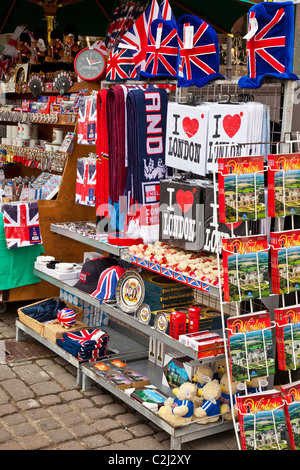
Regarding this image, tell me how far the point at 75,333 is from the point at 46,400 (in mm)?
644

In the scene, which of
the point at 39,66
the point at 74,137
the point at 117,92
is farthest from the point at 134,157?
the point at 39,66

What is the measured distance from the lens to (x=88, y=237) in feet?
15.9

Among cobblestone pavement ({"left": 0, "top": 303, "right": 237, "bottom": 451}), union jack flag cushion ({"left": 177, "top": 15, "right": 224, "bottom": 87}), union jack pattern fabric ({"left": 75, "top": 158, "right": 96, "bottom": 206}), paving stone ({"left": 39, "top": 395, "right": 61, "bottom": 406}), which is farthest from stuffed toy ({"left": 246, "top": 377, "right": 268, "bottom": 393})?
union jack pattern fabric ({"left": 75, "top": 158, "right": 96, "bottom": 206})

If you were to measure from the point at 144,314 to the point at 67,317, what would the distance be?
904mm

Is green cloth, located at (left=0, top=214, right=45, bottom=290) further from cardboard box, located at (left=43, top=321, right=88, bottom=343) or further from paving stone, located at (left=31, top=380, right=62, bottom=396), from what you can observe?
paving stone, located at (left=31, top=380, right=62, bottom=396)

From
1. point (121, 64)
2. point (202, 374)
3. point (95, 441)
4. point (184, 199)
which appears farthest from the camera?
point (121, 64)

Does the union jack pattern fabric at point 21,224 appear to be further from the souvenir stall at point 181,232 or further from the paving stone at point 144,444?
the paving stone at point 144,444

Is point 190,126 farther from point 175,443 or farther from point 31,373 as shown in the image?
point 31,373

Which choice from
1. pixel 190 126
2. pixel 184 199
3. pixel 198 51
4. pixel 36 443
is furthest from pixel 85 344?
pixel 198 51

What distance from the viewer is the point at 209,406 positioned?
3506 mm

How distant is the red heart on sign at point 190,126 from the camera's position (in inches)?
155

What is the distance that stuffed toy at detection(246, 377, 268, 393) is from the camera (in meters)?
3.29

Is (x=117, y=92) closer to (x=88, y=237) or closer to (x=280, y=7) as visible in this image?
(x=88, y=237)

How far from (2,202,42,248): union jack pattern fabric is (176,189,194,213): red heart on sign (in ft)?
6.32
